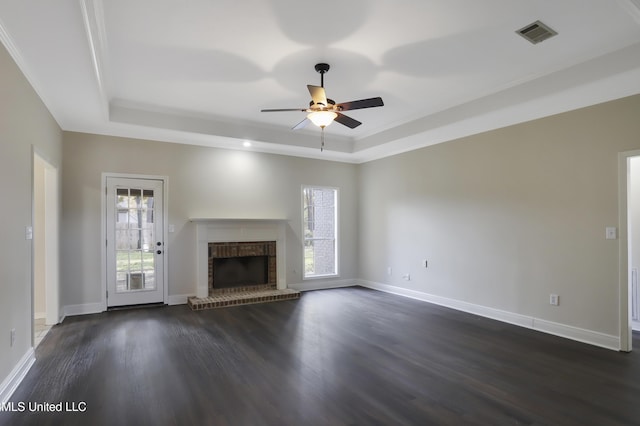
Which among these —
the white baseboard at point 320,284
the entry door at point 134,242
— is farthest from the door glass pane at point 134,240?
the white baseboard at point 320,284

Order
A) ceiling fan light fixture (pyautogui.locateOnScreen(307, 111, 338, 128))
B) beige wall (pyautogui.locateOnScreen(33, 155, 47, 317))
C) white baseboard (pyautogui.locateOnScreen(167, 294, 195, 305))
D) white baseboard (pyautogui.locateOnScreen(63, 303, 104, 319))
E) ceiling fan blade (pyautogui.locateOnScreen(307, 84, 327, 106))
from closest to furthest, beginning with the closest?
ceiling fan blade (pyautogui.locateOnScreen(307, 84, 327, 106)) < ceiling fan light fixture (pyautogui.locateOnScreen(307, 111, 338, 128)) < beige wall (pyautogui.locateOnScreen(33, 155, 47, 317)) < white baseboard (pyautogui.locateOnScreen(63, 303, 104, 319)) < white baseboard (pyautogui.locateOnScreen(167, 294, 195, 305))

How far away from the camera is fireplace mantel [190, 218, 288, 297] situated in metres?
5.76

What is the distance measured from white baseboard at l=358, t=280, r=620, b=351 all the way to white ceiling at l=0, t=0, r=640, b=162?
2.52m

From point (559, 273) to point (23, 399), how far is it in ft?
17.4

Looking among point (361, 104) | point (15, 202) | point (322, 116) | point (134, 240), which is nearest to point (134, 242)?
point (134, 240)

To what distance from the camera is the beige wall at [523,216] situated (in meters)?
3.76

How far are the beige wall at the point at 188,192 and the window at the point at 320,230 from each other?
16 centimetres

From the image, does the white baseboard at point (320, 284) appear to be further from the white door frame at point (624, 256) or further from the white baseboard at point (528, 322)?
the white door frame at point (624, 256)

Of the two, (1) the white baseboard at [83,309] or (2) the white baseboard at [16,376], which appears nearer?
(2) the white baseboard at [16,376]

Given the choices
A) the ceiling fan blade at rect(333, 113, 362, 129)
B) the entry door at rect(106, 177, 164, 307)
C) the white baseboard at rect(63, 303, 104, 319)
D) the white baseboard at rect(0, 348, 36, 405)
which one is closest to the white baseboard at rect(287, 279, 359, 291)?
the entry door at rect(106, 177, 164, 307)

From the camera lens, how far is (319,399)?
2605 millimetres

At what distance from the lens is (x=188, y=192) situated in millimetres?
5785

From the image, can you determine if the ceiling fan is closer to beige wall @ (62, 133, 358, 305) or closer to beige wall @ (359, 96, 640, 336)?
beige wall @ (359, 96, 640, 336)

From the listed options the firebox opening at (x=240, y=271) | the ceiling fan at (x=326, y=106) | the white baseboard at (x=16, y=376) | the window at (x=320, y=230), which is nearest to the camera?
the white baseboard at (x=16, y=376)
